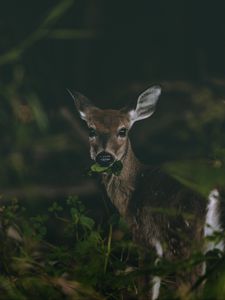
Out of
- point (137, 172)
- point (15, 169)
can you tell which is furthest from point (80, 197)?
point (137, 172)

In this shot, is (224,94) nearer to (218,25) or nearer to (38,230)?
Result: (218,25)

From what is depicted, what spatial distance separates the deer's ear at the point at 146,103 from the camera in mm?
5824

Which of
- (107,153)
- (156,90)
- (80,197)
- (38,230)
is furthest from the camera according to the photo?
(80,197)

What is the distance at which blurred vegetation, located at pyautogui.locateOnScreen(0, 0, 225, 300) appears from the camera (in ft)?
20.6

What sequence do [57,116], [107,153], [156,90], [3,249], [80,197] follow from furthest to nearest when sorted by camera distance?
1. [57,116]
2. [80,197]
3. [156,90]
4. [107,153]
5. [3,249]

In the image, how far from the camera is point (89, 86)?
805 centimetres

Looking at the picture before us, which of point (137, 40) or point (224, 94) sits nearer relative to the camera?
point (224, 94)

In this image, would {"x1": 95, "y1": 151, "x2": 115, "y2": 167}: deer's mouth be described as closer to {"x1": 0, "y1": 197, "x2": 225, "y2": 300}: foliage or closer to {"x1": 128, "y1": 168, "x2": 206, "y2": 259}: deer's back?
{"x1": 128, "y1": 168, "x2": 206, "y2": 259}: deer's back

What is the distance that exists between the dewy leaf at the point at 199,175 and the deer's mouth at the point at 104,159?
4.87ft

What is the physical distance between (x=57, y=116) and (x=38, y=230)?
9.64 ft

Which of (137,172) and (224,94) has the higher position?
(137,172)

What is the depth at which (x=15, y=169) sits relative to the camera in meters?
6.50

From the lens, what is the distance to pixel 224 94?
7.31 m

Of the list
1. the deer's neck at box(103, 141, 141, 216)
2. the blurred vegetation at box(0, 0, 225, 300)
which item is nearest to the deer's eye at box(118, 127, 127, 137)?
the deer's neck at box(103, 141, 141, 216)
